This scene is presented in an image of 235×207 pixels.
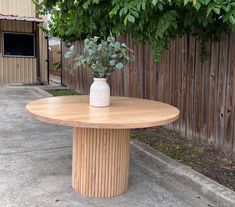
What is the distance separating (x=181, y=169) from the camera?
315cm

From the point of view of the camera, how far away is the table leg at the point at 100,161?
8.62ft

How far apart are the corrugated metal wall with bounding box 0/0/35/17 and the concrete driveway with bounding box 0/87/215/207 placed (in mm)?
7211

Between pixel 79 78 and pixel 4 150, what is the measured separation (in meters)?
5.04

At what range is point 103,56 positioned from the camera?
2.72 m

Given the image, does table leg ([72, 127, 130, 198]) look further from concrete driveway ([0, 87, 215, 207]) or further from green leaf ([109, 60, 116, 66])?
green leaf ([109, 60, 116, 66])

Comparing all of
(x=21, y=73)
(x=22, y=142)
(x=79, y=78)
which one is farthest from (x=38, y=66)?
(x=22, y=142)

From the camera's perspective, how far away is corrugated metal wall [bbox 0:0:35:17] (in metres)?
10.6

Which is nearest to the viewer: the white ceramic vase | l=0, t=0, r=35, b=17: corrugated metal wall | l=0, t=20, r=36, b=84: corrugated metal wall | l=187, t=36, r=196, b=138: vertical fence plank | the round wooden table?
the round wooden table

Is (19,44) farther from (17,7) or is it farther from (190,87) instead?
(190,87)

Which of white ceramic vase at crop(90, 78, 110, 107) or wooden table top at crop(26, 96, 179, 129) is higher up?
white ceramic vase at crop(90, 78, 110, 107)

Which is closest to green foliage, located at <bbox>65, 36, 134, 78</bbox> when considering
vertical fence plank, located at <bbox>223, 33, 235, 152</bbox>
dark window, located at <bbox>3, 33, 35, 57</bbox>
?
vertical fence plank, located at <bbox>223, 33, 235, 152</bbox>

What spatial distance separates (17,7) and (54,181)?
920 centimetres

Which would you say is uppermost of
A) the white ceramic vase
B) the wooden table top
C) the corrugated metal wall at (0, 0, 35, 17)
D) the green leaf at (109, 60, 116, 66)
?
the corrugated metal wall at (0, 0, 35, 17)

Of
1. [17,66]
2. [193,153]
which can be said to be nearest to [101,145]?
[193,153]
